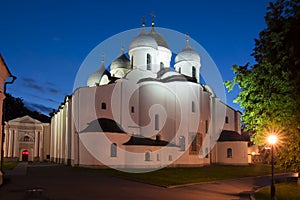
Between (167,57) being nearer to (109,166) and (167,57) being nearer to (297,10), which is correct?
(109,166)

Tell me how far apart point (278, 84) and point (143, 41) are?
31.0 m

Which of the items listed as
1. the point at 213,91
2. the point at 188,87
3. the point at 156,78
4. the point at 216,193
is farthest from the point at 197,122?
the point at 216,193

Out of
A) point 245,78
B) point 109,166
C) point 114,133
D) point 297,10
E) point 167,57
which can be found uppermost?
point 167,57

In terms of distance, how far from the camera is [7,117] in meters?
72.1

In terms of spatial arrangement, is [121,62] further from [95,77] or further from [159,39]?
[159,39]

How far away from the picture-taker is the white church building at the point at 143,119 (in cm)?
3653

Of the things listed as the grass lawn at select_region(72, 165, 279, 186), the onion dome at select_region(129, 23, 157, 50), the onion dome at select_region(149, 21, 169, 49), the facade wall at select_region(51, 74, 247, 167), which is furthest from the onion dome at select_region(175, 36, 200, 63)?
the grass lawn at select_region(72, 165, 279, 186)

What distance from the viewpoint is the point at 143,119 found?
40.3 meters

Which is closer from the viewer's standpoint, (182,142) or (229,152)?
(182,142)

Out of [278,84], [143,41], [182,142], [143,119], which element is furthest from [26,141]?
[278,84]

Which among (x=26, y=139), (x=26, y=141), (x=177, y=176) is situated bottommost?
(x=177, y=176)

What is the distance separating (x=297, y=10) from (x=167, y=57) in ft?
108

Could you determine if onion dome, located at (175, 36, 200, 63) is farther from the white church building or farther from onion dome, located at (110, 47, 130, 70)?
onion dome, located at (110, 47, 130, 70)

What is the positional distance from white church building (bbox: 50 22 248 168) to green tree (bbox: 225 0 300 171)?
21610mm
